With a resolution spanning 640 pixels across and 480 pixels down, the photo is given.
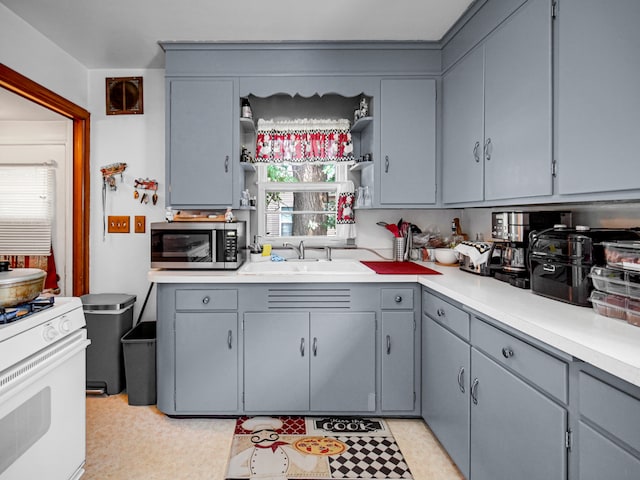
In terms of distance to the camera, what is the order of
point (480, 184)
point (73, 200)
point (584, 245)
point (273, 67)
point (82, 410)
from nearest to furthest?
1. point (584, 245)
2. point (82, 410)
3. point (480, 184)
4. point (273, 67)
5. point (73, 200)

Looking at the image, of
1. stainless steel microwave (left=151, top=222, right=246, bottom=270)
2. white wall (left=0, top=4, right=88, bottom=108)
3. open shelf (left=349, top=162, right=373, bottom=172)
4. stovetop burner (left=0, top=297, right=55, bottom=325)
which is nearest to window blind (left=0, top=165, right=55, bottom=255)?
white wall (left=0, top=4, right=88, bottom=108)

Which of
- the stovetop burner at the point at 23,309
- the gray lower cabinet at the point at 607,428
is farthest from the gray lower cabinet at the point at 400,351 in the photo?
the stovetop burner at the point at 23,309

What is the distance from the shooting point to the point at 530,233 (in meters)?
1.75

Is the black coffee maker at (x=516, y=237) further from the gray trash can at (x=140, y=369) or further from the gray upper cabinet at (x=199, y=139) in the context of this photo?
the gray trash can at (x=140, y=369)

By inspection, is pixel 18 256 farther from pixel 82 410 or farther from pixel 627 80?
pixel 627 80

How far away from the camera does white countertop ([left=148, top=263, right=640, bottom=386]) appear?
961 mm

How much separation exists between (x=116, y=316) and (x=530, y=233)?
2.63m

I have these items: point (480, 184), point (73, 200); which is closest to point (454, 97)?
point (480, 184)

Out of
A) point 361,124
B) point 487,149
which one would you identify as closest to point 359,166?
point 361,124

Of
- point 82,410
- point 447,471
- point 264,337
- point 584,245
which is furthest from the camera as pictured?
point 264,337

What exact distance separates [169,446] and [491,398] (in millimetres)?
1705

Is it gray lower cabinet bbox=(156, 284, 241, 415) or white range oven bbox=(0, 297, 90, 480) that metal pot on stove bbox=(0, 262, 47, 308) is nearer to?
white range oven bbox=(0, 297, 90, 480)

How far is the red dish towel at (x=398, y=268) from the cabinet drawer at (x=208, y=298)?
92 cm

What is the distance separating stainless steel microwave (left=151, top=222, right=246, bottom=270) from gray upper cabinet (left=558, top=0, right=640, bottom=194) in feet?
5.91
